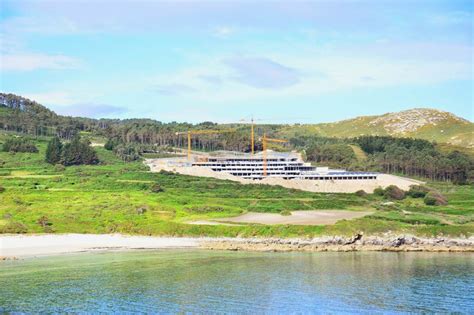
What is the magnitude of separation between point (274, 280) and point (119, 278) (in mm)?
11895

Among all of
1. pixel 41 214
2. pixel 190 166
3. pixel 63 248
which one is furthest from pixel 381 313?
pixel 190 166

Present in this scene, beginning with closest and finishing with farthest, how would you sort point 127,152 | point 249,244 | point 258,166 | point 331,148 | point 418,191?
point 249,244, point 418,191, point 258,166, point 127,152, point 331,148

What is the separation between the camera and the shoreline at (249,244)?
6450 centimetres

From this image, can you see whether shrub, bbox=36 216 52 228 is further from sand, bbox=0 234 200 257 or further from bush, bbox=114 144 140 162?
bush, bbox=114 144 140 162

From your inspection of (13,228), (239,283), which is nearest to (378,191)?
(13,228)

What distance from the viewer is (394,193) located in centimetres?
11156

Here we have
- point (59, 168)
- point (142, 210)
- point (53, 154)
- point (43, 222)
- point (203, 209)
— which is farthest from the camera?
point (53, 154)

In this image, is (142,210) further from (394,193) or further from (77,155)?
(77,155)

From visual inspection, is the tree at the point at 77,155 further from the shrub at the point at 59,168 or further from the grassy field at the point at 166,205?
the shrub at the point at 59,168

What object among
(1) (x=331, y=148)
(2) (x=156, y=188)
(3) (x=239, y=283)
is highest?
(1) (x=331, y=148)

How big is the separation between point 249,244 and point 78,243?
17864mm

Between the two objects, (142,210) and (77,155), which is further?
(77,155)

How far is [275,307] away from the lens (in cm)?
4009

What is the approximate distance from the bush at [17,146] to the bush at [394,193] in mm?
82791
